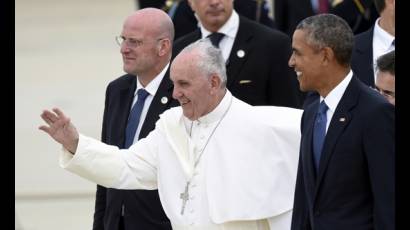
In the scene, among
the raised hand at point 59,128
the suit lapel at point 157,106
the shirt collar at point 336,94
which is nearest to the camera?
the shirt collar at point 336,94

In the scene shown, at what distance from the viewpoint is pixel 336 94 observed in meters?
6.47

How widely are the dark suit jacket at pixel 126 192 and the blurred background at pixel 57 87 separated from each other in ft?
8.43

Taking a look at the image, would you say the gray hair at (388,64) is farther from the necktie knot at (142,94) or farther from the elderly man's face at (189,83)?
the necktie knot at (142,94)

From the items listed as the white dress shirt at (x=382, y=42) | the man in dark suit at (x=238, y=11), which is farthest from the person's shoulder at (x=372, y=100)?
the man in dark suit at (x=238, y=11)

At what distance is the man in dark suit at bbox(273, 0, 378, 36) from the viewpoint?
9.62 metres

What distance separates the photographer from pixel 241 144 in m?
7.08

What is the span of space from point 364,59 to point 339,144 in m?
1.99

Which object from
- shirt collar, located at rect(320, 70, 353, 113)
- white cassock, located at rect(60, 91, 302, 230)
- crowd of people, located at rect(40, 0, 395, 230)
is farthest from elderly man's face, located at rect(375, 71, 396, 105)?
white cassock, located at rect(60, 91, 302, 230)

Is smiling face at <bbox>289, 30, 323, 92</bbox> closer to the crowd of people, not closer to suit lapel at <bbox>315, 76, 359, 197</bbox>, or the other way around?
the crowd of people

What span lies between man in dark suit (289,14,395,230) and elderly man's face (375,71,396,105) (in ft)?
1.01

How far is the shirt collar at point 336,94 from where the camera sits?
21.2 feet

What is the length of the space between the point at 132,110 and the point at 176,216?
1011 mm
